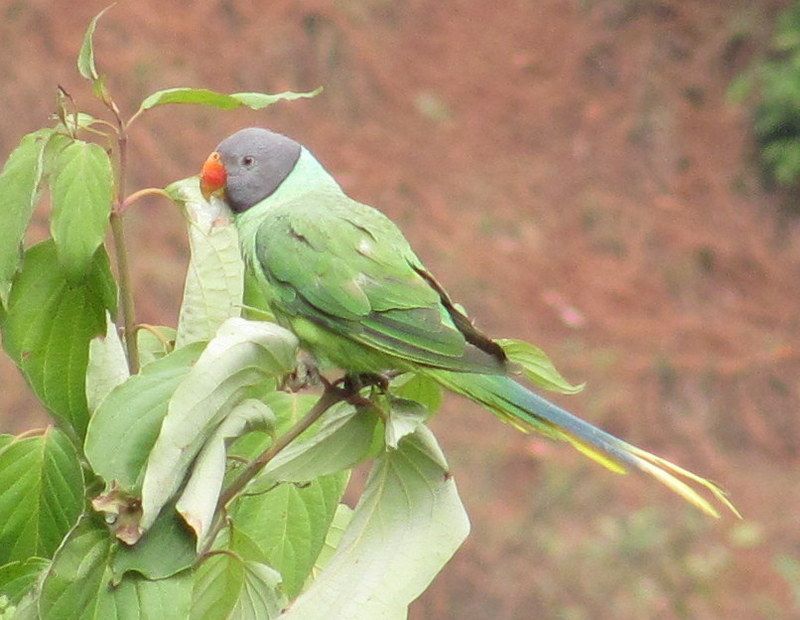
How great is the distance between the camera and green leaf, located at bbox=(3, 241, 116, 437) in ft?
5.01

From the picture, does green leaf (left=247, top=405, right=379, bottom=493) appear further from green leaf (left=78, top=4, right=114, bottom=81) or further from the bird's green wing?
green leaf (left=78, top=4, right=114, bottom=81)

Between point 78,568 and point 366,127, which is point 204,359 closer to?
point 78,568

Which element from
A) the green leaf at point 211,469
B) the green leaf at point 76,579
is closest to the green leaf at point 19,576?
the green leaf at point 76,579

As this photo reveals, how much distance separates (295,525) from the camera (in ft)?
5.03

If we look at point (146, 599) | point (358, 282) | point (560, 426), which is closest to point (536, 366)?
point (560, 426)

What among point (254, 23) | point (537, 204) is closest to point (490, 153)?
point (537, 204)

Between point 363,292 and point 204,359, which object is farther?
point 363,292

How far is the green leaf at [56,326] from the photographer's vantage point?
153 centimetres

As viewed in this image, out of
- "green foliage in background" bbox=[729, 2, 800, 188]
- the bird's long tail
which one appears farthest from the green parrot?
"green foliage in background" bbox=[729, 2, 800, 188]

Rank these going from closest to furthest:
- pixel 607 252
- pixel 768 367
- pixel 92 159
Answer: pixel 92 159 → pixel 768 367 → pixel 607 252

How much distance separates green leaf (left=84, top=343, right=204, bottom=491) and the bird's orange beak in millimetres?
471

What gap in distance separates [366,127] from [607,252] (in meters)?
1.71

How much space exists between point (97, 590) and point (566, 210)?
7068mm

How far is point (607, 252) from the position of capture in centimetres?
794
